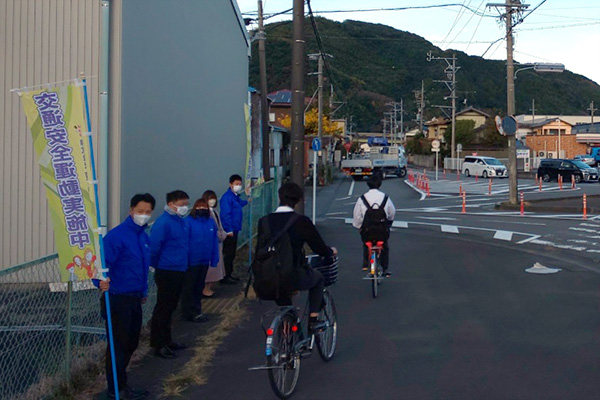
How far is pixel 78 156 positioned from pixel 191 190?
9378 mm

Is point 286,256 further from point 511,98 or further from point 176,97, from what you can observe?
point 511,98

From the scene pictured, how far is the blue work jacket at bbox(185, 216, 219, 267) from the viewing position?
8.52 meters

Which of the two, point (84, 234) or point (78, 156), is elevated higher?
point (78, 156)

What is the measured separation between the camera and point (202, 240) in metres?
8.59

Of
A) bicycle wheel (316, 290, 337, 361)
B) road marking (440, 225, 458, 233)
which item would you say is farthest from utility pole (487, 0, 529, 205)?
bicycle wheel (316, 290, 337, 361)

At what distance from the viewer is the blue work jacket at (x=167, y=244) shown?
279 inches

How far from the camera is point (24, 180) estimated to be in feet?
34.1

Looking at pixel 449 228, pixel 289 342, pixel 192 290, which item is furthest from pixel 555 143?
pixel 289 342

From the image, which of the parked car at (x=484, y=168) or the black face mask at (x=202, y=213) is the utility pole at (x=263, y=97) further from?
the parked car at (x=484, y=168)

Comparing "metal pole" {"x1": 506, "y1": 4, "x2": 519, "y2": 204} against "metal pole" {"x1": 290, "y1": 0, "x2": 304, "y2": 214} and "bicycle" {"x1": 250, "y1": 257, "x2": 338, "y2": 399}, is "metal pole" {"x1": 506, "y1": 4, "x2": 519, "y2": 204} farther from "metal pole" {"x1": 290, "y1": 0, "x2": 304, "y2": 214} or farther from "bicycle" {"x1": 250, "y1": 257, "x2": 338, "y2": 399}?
"bicycle" {"x1": 250, "y1": 257, "x2": 338, "y2": 399}

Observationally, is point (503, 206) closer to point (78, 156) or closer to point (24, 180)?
point (24, 180)

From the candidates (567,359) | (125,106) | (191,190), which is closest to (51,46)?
(125,106)

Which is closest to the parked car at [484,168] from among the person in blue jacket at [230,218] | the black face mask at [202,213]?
the person in blue jacket at [230,218]

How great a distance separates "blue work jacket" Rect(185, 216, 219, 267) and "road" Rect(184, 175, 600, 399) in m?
0.95
